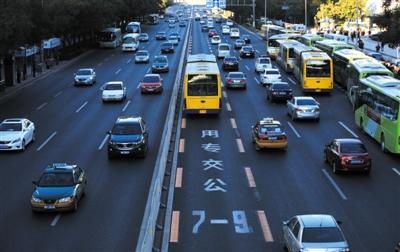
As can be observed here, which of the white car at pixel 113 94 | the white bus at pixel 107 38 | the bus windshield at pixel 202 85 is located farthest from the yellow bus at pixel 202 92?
the white bus at pixel 107 38

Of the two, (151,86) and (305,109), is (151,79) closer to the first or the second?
(151,86)

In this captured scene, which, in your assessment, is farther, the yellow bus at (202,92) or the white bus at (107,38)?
the white bus at (107,38)

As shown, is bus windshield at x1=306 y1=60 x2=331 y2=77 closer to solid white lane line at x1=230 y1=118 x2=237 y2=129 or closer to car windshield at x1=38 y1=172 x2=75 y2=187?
solid white lane line at x1=230 y1=118 x2=237 y2=129

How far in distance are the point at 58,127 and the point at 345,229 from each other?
2366 cm

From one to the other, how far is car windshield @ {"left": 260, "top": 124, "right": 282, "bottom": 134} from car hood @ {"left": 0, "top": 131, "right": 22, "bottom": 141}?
12.7m

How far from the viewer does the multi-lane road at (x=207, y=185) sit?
21.0m

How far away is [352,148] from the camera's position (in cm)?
2884

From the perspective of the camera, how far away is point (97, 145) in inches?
1383

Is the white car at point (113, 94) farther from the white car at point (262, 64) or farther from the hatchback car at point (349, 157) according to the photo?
the hatchback car at point (349, 157)

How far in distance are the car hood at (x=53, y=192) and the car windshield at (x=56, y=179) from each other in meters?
0.26

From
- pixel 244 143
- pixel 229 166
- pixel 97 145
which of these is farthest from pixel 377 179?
pixel 97 145

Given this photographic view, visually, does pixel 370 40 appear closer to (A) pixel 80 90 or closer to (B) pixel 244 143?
(A) pixel 80 90

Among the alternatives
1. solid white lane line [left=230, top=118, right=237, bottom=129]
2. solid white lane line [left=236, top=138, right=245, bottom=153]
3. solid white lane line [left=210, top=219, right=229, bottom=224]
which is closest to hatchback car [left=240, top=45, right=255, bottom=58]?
solid white lane line [left=230, top=118, right=237, bottom=129]

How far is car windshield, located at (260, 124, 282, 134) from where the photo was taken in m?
33.2
